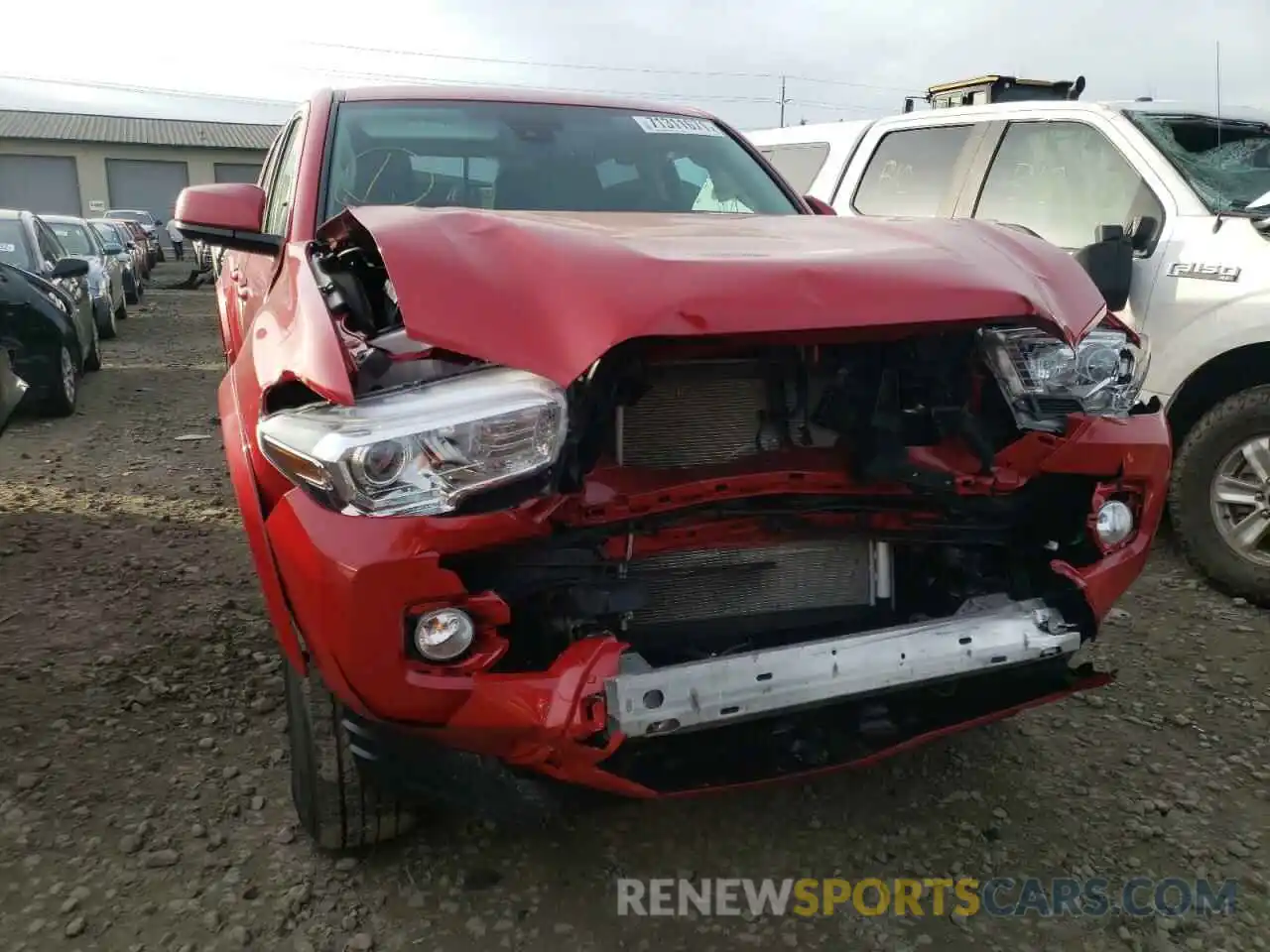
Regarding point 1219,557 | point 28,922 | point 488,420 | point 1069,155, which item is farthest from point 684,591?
point 1069,155

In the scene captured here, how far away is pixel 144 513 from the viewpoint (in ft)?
16.2

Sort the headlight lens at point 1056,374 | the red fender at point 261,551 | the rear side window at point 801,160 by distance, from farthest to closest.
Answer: the rear side window at point 801,160 < the headlight lens at point 1056,374 < the red fender at point 261,551

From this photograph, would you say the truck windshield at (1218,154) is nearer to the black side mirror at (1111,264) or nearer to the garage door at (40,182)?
the black side mirror at (1111,264)

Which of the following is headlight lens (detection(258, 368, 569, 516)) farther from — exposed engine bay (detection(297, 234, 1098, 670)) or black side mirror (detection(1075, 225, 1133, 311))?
black side mirror (detection(1075, 225, 1133, 311))

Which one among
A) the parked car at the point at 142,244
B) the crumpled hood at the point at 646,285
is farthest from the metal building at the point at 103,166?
the crumpled hood at the point at 646,285

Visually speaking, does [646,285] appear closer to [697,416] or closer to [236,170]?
[697,416]

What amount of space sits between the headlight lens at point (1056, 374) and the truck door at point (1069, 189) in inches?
89.2

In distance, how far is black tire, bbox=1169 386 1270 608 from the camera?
3.88 meters

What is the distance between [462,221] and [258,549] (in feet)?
2.52

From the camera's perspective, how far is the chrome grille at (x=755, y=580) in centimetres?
210

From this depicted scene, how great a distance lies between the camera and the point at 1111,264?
4160 millimetres

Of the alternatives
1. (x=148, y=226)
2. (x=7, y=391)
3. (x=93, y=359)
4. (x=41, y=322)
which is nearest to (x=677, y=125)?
(x=7, y=391)

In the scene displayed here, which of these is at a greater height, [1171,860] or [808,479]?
[808,479]

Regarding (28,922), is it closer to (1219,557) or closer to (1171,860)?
(1171,860)
